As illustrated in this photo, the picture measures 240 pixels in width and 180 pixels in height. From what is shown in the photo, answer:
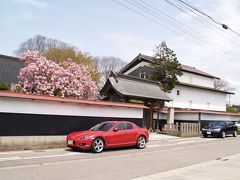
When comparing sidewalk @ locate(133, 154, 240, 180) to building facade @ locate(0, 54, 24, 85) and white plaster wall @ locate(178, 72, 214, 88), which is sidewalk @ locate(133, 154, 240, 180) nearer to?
building facade @ locate(0, 54, 24, 85)

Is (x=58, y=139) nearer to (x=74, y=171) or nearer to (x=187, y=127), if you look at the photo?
(x=74, y=171)

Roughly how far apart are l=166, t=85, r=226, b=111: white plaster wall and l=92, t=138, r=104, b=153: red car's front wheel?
27.2 metres

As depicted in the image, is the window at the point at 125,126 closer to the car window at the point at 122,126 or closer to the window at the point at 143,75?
the car window at the point at 122,126

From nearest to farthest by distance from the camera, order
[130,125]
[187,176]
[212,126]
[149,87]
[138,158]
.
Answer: [187,176]
[138,158]
[130,125]
[212,126]
[149,87]

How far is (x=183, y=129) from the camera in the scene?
27828mm

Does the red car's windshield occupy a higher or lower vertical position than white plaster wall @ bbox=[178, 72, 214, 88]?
lower

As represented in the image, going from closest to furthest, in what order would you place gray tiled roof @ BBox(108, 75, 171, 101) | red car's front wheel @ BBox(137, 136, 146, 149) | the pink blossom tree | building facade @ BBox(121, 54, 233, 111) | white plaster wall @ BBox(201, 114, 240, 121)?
red car's front wheel @ BBox(137, 136, 146, 149) → the pink blossom tree → gray tiled roof @ BBox(108, 75, 171, 101) → white plaster wall @ BBox(201, 114, 240, 121) → building facade @ BBox(121, 54, 233, 111)

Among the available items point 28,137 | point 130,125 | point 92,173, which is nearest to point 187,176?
point 92,173

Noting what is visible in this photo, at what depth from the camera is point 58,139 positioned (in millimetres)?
16812

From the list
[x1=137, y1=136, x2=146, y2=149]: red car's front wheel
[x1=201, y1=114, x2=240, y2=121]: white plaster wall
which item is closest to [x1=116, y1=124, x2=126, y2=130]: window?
[x1=137, y1=136, x2=146, y2=149]: red car's front wheel

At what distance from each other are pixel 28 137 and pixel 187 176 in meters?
8.85

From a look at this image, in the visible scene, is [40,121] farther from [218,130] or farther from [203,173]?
[218,130]

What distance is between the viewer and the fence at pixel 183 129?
27.7 meters

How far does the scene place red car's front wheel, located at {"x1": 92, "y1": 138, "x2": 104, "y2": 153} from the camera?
14336mm
